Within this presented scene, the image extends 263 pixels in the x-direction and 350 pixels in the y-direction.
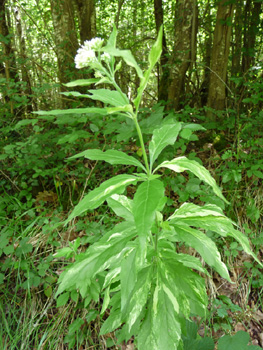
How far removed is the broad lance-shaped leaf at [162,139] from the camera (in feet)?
3.65

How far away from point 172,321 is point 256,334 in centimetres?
138

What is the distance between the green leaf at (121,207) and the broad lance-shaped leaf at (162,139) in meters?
0.34

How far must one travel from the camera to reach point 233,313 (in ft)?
6.91

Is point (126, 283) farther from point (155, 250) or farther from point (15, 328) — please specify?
point (15, 328)

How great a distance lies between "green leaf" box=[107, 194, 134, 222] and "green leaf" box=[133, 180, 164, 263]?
43cm

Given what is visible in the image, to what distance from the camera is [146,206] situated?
2.63ft

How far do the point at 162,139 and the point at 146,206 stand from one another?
0.44 m

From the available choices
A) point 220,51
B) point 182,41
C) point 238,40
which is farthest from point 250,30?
point 220,51

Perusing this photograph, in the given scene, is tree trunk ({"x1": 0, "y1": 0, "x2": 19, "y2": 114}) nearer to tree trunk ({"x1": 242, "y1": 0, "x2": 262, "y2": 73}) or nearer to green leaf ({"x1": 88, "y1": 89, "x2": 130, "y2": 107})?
green leaf ({"x1": 88, "y1": 89, "x2": 130, "y2": 107})

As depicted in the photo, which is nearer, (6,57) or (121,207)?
(121,207)

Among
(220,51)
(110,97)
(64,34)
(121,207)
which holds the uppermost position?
(64,34)

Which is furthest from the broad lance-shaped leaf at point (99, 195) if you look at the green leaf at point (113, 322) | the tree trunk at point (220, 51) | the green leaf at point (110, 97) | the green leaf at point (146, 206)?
the tree trunk at point (220, 51)

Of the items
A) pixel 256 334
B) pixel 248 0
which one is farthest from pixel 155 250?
pixel 248 0

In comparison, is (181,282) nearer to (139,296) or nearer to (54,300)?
(139,296)
